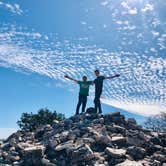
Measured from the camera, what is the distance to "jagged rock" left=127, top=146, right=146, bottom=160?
50.5 ft

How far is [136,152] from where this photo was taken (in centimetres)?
1559

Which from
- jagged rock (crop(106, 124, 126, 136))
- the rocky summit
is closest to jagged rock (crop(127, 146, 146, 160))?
the rocky summit

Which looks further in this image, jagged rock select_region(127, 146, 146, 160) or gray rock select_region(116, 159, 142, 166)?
jagged rock select_region(127, 146, 146, 160)

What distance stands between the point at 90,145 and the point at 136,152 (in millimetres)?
2128

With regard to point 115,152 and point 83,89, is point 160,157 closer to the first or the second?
point 115,152

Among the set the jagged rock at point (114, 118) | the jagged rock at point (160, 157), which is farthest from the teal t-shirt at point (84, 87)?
the jagged rock at point (160, 157)

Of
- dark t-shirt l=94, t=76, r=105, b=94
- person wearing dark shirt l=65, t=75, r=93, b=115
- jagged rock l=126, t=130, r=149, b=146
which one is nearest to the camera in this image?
jagged rock l=126, t=130, r=149, b=146

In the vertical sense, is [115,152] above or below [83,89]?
below

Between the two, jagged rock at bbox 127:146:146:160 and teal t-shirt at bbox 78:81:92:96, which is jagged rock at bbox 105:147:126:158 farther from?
teal t-shirt at bbox 78:81:92:96

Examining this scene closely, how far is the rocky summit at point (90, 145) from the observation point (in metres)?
15.0

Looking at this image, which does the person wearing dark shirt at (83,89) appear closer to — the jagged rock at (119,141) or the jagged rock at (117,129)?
the jagged rock at (117,129)

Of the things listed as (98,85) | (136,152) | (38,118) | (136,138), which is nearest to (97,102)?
(98,85)

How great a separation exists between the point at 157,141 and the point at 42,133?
6643mm

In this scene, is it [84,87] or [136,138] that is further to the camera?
[84,87]
